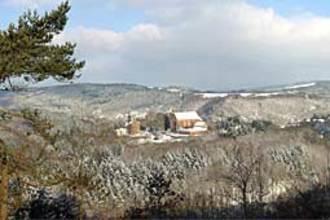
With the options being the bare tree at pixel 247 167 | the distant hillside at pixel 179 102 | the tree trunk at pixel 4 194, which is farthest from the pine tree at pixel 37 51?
the distant hillside at pixel 179 102

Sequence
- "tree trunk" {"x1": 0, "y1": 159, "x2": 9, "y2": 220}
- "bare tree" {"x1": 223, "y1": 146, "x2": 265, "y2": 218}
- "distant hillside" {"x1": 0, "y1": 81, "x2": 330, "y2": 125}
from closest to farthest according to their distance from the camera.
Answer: "tree trunk" {"x1": 0, "y1": 159, "x2": 9, "y2": 220}
"bare tree" {"x1": 223, "y1": 146, "x2": 265, "y2": 218}
"distant hillside" {"x1": 0, "y1": 81, "x2": 330, "y2": 125}

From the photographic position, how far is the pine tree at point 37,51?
12547mm

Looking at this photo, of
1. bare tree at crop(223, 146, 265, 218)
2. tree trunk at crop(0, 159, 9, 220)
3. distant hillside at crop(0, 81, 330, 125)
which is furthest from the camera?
distant hillside at crop(0, 81, 330, 125)

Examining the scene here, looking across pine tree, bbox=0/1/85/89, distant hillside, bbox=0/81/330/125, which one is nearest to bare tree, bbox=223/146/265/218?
pine tree, bbox=0/1/85/89

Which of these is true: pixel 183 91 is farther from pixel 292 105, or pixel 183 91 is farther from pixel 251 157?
pixel 251 157

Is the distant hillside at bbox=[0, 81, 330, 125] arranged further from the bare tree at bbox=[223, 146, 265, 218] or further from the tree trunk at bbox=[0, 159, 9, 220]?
the tree trunk at bbox=[0, 159, 9, 220]

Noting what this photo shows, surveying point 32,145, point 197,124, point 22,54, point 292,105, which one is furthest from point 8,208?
point 292,105

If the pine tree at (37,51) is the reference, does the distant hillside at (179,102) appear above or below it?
below

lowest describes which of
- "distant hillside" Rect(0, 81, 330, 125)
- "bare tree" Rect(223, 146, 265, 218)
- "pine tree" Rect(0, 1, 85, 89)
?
"bare tree" Rect(223, 146, 265, 218)

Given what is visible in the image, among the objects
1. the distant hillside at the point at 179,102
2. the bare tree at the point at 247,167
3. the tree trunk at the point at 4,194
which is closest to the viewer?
the tree trunk at the point at 4,194

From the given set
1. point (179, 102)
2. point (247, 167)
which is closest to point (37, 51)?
point (247, 167)

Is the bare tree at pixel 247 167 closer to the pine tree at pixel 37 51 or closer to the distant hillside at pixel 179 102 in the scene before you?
the pine tree at pixel 37 51

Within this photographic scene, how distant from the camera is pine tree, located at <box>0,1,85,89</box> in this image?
12.5 m

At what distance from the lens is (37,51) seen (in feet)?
43.3
